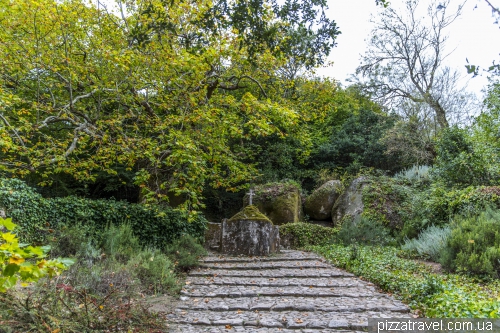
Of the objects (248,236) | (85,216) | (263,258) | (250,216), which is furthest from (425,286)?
(85,216)

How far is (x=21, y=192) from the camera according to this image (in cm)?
641

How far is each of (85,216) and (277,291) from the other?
4.56 metres

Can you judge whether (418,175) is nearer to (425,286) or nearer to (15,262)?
(425,286)

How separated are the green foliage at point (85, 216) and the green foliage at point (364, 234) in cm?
452

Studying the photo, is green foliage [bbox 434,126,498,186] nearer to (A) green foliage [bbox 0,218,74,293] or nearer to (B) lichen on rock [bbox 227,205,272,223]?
(B) lichen on rock [bbox 227,205,272,223]

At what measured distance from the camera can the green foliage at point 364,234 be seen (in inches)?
408

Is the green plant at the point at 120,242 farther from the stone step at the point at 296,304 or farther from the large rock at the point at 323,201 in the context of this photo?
the large rock at the point at 323,201

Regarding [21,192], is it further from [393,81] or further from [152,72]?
[393,81]

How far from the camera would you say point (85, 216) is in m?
7.44

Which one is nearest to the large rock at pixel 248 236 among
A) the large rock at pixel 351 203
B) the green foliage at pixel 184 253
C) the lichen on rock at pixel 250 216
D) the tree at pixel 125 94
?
the lichen on rock at pixel 250 216

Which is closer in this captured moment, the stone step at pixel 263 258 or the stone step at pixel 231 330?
the stone step at pixel 231 330

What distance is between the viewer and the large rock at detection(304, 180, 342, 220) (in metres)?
14.7

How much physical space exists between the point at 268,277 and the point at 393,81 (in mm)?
14265

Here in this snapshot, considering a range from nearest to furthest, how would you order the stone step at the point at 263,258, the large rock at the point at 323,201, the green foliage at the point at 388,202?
the stone step at the point at 263,258 → the green foliage at the point at 388,202 → the large rock at the point at 323,201
